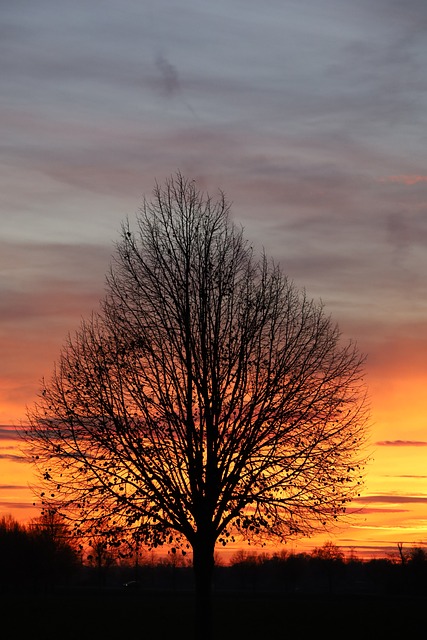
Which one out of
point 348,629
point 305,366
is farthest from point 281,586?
point 305,366

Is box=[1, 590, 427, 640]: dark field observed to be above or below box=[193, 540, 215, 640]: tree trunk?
below

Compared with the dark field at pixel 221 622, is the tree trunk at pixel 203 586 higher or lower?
higher

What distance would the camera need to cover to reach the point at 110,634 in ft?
153

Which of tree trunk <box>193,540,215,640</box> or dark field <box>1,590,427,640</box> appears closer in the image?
tree trunk <box>193,540,215,640</box>

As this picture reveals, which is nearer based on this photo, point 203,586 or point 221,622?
point 203,586

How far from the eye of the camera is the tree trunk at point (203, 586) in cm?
2524

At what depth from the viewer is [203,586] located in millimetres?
25406

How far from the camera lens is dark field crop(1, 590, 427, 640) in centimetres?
4594

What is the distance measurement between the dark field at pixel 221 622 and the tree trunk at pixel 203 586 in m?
19.4

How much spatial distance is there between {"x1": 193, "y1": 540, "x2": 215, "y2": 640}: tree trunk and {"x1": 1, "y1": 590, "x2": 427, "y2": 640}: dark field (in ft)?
63.7

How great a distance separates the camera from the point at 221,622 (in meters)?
57.0

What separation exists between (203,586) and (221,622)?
111 ft

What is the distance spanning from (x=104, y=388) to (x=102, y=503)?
138 inches

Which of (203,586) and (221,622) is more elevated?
(203,586)
